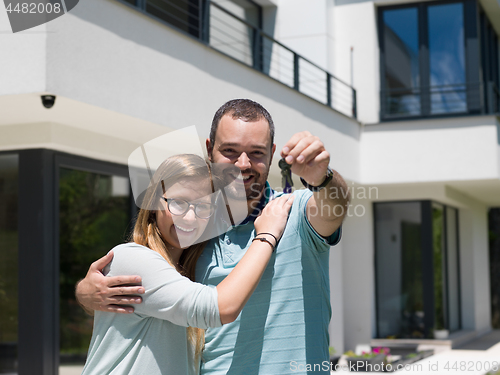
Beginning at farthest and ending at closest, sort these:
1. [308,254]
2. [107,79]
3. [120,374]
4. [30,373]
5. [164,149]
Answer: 1. [30,373]
2. [107,79]
3. [164,149]
4. [308,254]
5. [120,374]

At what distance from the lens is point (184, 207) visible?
1.98 metres

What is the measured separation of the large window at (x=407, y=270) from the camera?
11075mm

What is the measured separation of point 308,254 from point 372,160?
8359 millimetres

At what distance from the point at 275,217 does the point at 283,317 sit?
0.32m

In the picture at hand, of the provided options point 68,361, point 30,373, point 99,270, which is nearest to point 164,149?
point 99,270

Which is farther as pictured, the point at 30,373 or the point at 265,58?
the point at 265,58

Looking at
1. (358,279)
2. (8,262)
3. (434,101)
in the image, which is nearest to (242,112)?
(8,262)

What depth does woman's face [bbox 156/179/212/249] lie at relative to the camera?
1.98 metres

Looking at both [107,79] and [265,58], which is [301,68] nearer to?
[265,58]

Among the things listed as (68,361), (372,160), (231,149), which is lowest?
(68,361)

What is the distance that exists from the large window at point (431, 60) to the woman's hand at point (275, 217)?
8806 millimetres

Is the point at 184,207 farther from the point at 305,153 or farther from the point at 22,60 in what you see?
the point at 22,60

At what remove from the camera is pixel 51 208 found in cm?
532

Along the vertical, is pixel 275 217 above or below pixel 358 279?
above
